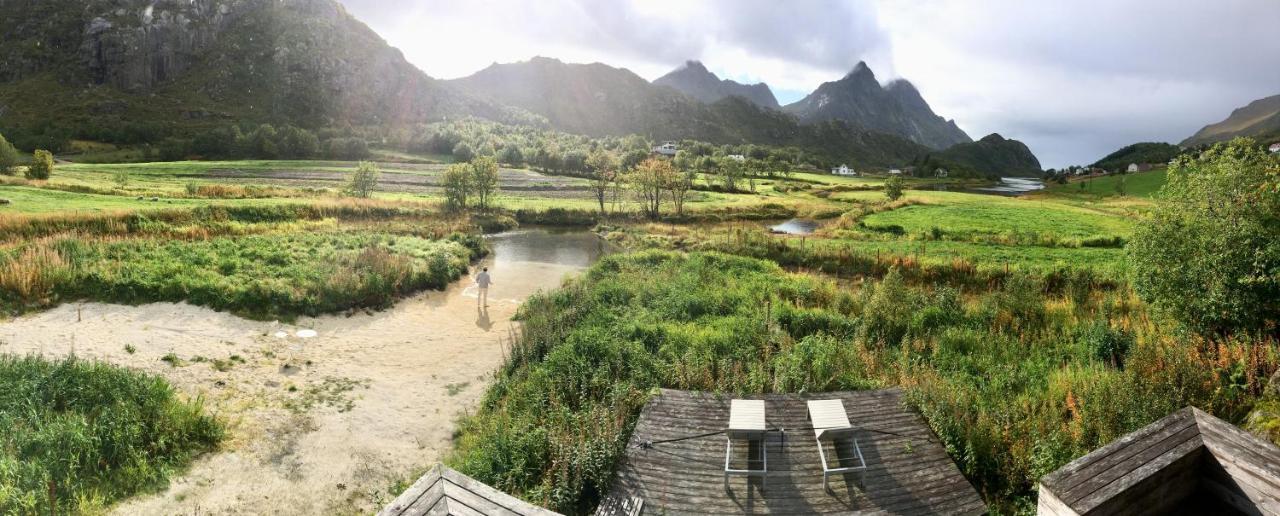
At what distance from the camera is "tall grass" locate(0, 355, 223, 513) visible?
8.76 metres

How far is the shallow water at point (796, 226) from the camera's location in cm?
4888

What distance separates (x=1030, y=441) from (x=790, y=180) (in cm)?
9118

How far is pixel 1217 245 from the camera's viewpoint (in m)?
11.2

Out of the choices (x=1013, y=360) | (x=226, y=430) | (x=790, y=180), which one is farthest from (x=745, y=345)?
(x=790, y=180)

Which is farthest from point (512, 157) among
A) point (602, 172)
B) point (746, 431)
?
point (746, 431)

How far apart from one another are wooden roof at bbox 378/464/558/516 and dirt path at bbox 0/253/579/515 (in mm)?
7016

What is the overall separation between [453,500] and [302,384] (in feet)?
42.6

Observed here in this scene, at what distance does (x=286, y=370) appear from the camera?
49.8 ft

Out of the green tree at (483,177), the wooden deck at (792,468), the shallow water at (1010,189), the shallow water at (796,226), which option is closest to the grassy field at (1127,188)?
the shallow water at (1010,189)

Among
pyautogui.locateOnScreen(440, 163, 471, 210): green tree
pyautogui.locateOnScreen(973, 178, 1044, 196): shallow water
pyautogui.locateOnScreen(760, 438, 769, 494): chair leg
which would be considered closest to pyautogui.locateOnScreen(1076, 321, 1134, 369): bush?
pyautogui.locateOnScreen(760, 438, 769, 494): chair leg

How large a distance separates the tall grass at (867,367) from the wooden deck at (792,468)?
0.47 meters

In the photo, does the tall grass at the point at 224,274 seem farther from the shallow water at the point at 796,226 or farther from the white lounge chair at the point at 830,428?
the shallow water at the point at 796,226

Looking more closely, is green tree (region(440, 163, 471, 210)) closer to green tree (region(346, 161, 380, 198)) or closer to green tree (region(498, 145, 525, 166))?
green tree (region(346, 161, 380, 198))

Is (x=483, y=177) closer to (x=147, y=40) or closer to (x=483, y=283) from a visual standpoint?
(x=483, y=283)
